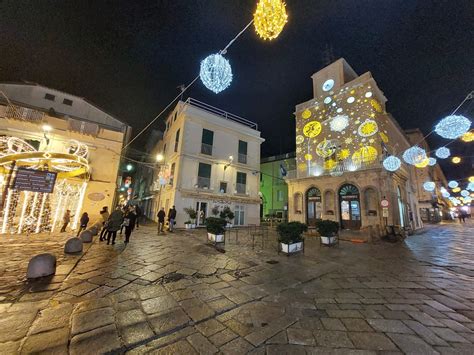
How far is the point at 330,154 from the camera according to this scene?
51.4ft

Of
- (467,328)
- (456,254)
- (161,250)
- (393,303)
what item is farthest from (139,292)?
(456,254)

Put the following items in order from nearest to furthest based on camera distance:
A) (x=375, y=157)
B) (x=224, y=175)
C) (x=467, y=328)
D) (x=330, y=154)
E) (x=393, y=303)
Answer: (x=467, y=328) < (x=393, y=303) < (x=375, y=157) < (x=330, y=154) < (x=224, y=175)

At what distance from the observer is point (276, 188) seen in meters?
26.5

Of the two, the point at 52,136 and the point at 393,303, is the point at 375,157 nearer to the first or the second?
the point at 393,303

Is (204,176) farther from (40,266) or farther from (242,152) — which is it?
(40,266)

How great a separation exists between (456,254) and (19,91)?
91.0ft

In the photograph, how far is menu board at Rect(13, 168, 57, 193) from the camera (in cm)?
737

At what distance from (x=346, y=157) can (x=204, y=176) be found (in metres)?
11.6

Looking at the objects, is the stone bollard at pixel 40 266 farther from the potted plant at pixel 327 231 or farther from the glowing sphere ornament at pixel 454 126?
the glowing sphere ornament at pixel 454 126

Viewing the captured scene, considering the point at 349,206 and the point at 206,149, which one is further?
the point at 206,149

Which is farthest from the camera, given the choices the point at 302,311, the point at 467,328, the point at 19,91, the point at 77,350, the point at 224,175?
the point at 224,175

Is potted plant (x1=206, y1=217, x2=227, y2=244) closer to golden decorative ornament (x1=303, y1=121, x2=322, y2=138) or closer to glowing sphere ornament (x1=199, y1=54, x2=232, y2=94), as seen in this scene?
glowing sphere ornament (x1=199, y1=54, x2=232, y2=94)

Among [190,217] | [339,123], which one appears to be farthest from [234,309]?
[339,123]

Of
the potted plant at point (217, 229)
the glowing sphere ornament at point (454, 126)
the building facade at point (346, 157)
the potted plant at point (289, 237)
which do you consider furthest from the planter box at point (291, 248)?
the building facade at point (346, 157)
